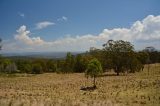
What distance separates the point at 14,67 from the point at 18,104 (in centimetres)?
10077

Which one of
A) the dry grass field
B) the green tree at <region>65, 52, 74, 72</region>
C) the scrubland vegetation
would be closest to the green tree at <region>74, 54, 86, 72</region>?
the scrubland vegetation

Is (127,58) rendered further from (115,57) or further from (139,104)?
(139,104)

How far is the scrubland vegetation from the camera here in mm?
28234

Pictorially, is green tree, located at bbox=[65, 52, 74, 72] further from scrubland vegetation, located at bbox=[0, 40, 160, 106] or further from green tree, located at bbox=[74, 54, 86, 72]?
green tree, located at bbox=[74, 54, 86, 72]

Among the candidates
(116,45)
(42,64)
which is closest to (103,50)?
(116,45)

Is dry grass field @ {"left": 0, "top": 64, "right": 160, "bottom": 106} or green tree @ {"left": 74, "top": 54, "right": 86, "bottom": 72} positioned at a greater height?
green tree @ {"left": 74, "top": 54, "right": 86, "bottom": 72}

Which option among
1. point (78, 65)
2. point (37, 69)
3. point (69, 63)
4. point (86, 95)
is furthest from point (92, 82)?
point (37, 69)

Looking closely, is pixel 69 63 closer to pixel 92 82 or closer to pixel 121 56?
pixel 121 56

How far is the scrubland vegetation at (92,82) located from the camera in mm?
28234

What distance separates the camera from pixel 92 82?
2232 inches

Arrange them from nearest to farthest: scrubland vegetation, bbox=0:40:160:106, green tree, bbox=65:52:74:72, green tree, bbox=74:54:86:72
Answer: scrubland vegetation, bbox=0:40:160:106
green tree, bbox=65:52:74:72
green tree, bbox=74:54:86:72

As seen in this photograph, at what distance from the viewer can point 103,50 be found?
83.2m

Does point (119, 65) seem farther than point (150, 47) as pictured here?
No

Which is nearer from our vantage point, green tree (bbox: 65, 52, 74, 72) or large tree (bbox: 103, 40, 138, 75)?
large tree (bbox: 103, 40, 138, 75)
